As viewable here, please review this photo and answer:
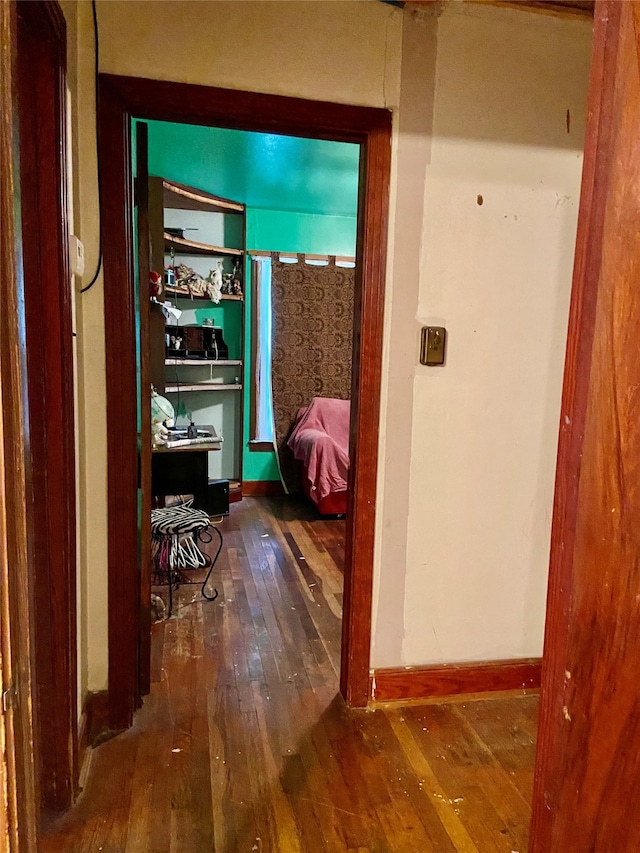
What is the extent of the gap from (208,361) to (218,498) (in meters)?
1.05

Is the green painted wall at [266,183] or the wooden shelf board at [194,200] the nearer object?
the green painted wall at [266,183]

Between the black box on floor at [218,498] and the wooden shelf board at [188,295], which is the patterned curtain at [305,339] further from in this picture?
the black box on floor at [218,498]

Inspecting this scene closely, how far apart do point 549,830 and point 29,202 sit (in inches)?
59.4

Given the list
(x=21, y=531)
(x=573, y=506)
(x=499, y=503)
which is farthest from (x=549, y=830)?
(x=499, y=503)

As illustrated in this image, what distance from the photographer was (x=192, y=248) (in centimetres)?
431

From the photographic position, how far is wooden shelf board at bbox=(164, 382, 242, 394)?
4.28m

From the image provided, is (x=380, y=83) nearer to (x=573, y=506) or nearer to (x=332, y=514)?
(x=573, y=506)

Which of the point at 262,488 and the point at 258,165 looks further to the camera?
the point at 262,488

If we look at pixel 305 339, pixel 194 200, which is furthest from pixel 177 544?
pixel 194 200

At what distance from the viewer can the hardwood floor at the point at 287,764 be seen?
57.9 inches

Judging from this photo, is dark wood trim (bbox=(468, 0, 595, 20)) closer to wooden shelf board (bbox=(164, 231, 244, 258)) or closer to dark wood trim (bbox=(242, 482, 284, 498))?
wooden shelf board (bbox=(164, 231, 244, 258))

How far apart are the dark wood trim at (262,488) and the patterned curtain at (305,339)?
0.33 ft

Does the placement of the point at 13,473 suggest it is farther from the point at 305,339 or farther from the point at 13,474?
the point at 305,339

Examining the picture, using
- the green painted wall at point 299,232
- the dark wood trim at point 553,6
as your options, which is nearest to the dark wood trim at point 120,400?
the dark wood trim at point 553,6
